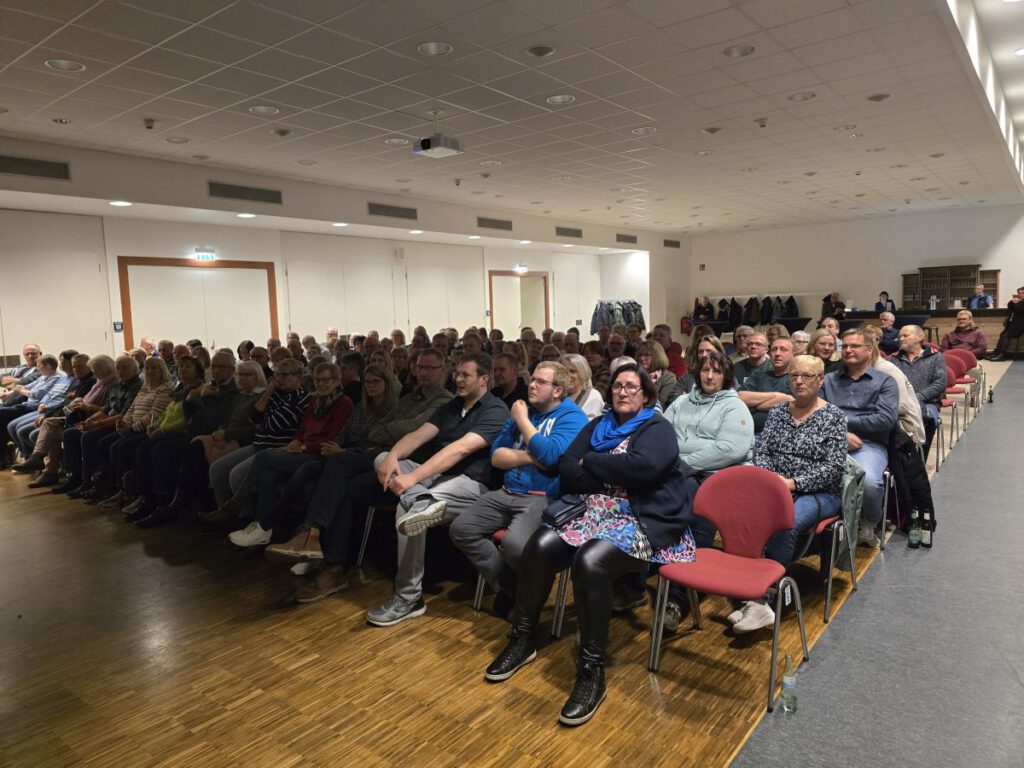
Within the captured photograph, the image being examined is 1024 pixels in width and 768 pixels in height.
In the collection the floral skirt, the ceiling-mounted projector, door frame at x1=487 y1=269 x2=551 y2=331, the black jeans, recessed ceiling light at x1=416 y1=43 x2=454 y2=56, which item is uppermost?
recessed ceiling light at x1=416 y1=43 x2=454 y2=56

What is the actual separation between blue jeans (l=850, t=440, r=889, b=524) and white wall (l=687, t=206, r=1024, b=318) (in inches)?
587

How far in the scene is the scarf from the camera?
2785 millimetres

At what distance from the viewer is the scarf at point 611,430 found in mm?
2785

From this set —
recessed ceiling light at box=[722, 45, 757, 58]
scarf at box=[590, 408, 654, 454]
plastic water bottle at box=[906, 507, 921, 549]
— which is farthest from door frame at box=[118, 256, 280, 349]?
plastic water bottle at box=[906, 507, 921, 549]

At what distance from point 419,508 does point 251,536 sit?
156 centimetres

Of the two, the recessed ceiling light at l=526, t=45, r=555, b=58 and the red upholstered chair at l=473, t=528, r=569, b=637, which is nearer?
the red upholstered chair at l=473, t=528, r=569, b=637

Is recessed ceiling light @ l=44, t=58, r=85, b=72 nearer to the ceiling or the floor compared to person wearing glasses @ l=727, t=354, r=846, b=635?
nearer to the ceiling

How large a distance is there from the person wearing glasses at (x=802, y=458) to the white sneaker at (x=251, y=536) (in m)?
2.85

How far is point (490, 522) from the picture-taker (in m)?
3.14

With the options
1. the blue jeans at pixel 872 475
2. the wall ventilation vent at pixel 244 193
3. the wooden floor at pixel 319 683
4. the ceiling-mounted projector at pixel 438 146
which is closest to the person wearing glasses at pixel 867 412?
the blue jeans at pixel 872 475

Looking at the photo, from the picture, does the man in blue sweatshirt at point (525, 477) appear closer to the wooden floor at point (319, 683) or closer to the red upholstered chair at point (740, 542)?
the wooden floor at point (319, 683)

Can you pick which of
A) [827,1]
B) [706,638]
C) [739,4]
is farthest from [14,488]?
[827,1]

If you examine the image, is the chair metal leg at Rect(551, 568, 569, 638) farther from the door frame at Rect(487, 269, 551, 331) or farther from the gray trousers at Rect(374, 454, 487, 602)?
the door frame at Rect(487, 269, 551, 331)

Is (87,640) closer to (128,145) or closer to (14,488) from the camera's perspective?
(14,488)
